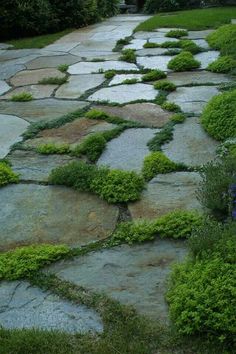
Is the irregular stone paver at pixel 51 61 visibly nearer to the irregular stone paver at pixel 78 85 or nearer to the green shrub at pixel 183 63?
the irregular stone paver at pixel 78 85

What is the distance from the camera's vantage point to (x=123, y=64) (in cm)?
672

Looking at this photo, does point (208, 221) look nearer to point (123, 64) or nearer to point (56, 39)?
point (123, 64)

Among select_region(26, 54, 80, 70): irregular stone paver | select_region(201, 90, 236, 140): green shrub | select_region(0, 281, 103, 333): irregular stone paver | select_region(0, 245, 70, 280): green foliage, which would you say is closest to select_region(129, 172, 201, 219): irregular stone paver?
select_region(0, 245, 70, 280): green foliage

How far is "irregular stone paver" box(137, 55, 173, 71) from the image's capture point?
6407 mm

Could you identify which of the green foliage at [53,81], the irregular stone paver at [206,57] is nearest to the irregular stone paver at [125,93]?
the green foliage at [53,81]

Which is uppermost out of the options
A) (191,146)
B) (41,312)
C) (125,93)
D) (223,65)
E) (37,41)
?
(37,41)

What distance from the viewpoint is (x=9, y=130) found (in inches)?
177

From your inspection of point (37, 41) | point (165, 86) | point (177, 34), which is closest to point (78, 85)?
point (165, 86)

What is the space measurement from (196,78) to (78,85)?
1346mm

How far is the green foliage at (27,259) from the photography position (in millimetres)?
2453

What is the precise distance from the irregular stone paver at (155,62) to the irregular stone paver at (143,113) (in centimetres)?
159

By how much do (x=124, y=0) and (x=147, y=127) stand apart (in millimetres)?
14606

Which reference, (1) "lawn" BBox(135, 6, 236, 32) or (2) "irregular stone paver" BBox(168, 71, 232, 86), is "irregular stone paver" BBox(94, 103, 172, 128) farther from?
(1) "lawn" BBox(135, 6, 236, 32)

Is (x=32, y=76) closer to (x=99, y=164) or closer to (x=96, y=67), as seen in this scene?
(x=96, y=67)
